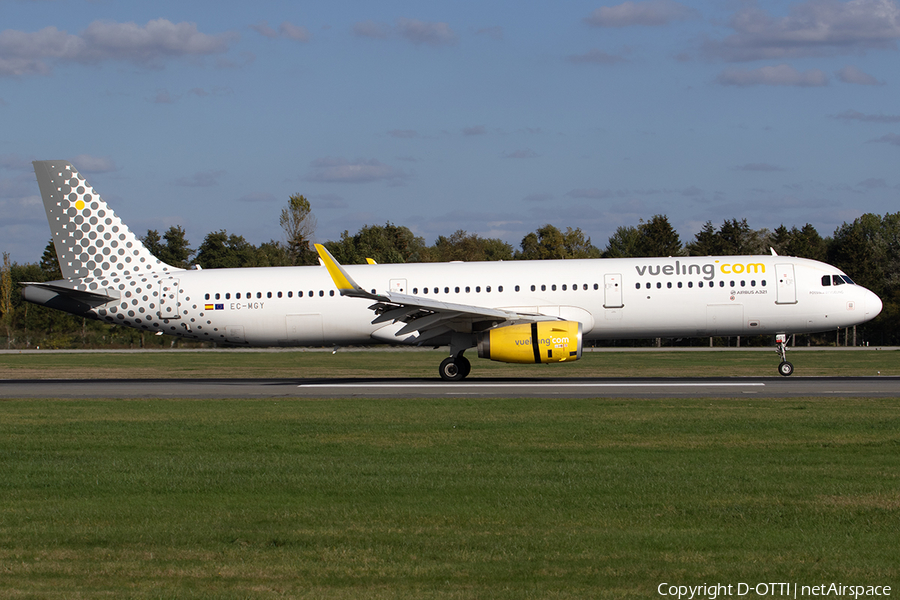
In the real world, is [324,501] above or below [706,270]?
below

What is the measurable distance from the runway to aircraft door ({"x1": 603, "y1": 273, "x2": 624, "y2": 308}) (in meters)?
2.31

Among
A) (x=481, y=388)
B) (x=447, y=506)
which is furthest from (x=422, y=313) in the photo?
(x=447, y=506)

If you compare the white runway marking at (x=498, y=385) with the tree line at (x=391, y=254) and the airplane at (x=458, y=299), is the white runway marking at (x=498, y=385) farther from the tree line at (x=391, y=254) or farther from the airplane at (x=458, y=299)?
the tree line at (x=391, y=254)

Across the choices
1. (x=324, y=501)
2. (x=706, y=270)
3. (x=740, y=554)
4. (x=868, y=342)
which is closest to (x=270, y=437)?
(x=324, y=501)

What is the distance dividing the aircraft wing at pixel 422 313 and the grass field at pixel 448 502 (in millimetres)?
7431

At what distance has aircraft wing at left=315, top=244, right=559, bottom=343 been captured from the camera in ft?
80.9

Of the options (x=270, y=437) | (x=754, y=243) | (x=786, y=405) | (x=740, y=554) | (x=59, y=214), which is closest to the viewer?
(x=740, y=554)


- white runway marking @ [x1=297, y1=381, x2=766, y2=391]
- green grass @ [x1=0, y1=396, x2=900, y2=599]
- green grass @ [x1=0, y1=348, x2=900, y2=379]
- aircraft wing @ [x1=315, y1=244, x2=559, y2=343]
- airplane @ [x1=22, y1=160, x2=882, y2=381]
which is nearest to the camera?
green grass @ [x1=0, y1=396, x2=900, y2=599]

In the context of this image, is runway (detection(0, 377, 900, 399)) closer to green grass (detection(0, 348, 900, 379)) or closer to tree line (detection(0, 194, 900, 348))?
green grass (detection(0, 348, 900, 379))

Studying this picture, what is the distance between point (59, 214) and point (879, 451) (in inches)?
1033

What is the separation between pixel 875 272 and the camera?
7444cm

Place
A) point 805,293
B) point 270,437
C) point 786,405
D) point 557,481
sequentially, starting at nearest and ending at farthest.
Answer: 1. point 557,481
2. point 270,437
3. point 786,405
4. point 805,293

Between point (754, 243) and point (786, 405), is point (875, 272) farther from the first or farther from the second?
point (786, 405)

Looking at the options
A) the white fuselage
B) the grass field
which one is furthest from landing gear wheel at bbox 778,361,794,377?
the grass field
